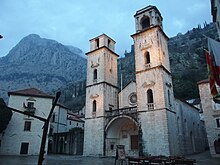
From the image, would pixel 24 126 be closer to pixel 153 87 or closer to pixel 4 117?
pixel 4 117

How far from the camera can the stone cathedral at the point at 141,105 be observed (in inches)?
881

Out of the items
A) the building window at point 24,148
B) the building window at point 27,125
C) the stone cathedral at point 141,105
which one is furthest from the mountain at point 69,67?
the building window at point 24,148

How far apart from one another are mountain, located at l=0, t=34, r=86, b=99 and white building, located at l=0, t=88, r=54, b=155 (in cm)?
7819

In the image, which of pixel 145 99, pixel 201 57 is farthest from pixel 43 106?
pixel 201 57

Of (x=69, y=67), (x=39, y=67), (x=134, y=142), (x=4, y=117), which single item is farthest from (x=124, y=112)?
(x=69, y=67)

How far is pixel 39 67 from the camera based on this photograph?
13075 cm

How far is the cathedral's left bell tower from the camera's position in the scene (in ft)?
88.5

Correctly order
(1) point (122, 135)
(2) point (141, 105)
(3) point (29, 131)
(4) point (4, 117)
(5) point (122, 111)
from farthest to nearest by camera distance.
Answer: (3) point (29, 131) → (1) point (122, 135) → (4) point (4, 117) → (5) point (122, 111) → (2) point (141, 105)

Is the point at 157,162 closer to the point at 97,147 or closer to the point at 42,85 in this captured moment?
the point at 97,147

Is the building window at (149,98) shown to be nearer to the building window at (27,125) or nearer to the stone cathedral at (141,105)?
the stone cathedral at (141,105)

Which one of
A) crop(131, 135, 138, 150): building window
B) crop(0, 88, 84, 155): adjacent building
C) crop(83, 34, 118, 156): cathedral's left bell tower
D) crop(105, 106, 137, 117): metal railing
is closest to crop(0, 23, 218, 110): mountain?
crop(83, 34, 118, 156): cathedral's left bell tower

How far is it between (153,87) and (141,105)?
271 centimetres

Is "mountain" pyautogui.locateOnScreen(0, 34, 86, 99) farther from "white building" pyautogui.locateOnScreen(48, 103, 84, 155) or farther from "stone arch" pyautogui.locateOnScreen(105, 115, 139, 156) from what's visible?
"stone arch" pyautogui.locateOnScreen(105, 115, 139, 156)

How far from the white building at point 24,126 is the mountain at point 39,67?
78189 millimetres
